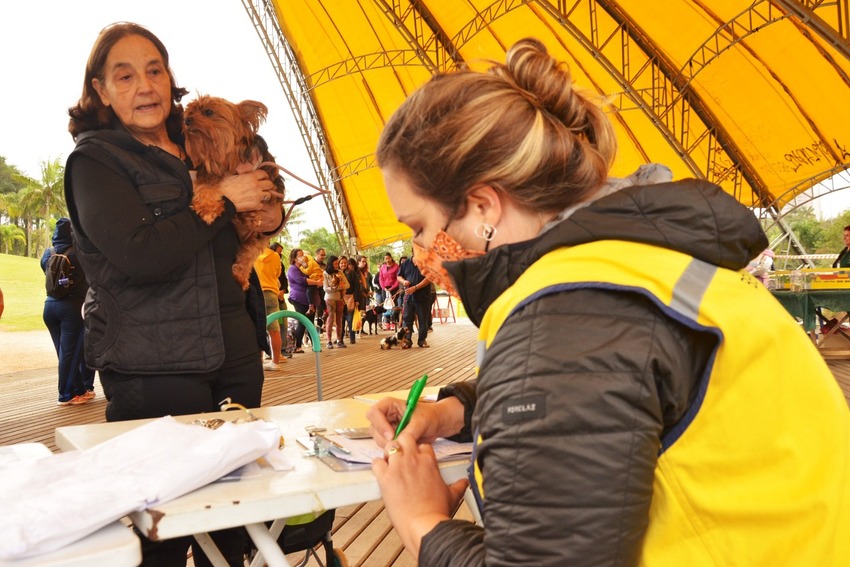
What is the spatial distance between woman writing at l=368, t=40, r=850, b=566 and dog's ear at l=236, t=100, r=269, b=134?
139 centimetres

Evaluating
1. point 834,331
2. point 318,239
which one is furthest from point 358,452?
point 318,239

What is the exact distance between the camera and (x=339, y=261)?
14.3 meters

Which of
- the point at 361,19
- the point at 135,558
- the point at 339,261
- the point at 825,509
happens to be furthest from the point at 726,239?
the point at 361,19

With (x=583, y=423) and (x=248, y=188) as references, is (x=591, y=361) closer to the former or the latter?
(x=583, y=423)

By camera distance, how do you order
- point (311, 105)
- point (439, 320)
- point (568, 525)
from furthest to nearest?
point (439, 320) < point (311, 105) < point (568, 525)

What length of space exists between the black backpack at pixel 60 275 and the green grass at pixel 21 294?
8.56 meters

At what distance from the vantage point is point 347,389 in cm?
739

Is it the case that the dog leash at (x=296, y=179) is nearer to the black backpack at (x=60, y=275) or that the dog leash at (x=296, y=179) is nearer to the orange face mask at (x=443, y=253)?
the orange face mask at (x=443, y=253)

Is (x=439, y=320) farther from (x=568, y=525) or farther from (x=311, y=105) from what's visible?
(x=568, y=525)

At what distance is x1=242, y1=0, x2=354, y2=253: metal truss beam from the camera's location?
54.3 feet

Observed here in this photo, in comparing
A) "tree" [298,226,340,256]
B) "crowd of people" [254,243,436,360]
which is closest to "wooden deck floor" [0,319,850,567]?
"crowd of people" [254,243,436,360]

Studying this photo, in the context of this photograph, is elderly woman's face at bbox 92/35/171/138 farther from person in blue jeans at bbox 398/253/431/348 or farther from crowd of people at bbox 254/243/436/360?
person in blue jeans at bbox 398/253/431/348

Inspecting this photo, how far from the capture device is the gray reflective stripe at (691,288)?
30.7 inches

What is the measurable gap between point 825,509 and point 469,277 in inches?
21.0
